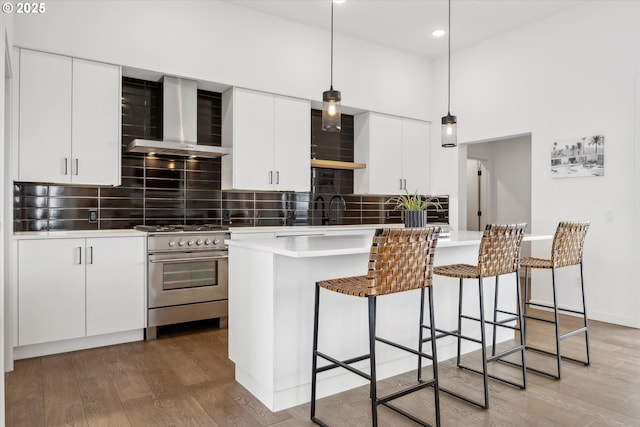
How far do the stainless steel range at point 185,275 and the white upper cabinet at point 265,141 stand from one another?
0.76 meters

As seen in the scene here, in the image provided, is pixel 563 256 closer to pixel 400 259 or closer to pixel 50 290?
pixel 400 259

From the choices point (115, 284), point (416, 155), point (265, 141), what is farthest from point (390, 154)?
point (115, 284)

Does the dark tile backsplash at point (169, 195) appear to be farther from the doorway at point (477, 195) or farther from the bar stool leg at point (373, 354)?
the doorway at point (477, 195)

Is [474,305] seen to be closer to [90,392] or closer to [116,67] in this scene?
[90,392]

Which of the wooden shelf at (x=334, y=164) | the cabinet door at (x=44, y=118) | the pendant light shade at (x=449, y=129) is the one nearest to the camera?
the cabinet door at (x=44, y=118)

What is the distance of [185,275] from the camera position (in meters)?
3.80

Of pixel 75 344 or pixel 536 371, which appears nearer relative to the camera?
pixel 536 371

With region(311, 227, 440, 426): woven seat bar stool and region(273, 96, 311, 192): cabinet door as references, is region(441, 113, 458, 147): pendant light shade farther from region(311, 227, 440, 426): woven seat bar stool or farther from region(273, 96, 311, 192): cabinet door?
region(273, 96, 311, 192): cabinet door

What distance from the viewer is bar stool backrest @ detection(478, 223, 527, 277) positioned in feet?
8.21

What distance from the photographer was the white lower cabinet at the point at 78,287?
10.4ft

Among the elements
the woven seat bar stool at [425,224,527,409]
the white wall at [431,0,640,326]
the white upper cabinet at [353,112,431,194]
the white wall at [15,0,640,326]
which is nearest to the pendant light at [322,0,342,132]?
the woven seat bar stool at [425,224,527,409]

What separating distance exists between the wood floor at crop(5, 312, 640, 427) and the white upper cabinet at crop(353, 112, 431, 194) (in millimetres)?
2902

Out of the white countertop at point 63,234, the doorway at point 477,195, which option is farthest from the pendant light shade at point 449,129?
the doorway at point 477,195

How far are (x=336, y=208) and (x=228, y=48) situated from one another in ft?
7.60
